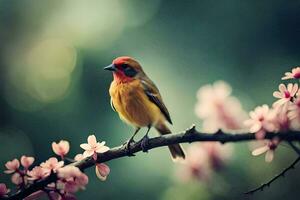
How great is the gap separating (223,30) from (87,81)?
6.38ft

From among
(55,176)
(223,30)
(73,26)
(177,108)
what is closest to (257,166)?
(55,176)

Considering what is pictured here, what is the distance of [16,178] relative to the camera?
3.54 feet

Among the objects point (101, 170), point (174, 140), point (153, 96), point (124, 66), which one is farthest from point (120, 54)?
point (174, 140)

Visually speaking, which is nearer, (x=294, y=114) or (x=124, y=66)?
(x=294, y=114)

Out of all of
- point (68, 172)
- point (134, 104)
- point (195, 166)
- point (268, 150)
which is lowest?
point (268, 150)

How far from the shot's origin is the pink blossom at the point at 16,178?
3.54 ft

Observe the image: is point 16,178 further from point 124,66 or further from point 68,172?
point 124,66

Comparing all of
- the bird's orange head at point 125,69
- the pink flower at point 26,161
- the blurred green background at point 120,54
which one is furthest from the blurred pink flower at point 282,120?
the blurred green background at point 120,54

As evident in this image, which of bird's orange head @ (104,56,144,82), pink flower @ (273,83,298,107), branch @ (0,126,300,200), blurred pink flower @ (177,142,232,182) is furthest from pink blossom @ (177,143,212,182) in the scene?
pink flower @ (273,83,298,107)

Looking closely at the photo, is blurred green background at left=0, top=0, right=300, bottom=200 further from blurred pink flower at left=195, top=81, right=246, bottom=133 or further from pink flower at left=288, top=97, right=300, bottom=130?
pink flower at left=288, top=97, right=300, bottom=130

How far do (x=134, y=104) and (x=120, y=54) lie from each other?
3325mm

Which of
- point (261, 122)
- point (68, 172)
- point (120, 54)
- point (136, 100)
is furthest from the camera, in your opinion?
point (120, 54)

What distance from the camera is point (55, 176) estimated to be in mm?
1061

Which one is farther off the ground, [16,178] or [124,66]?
[124,66]
